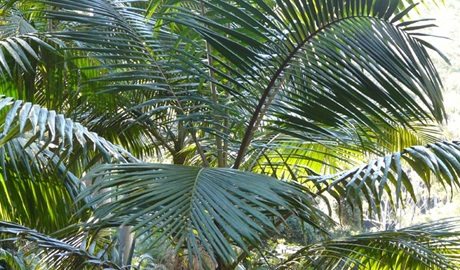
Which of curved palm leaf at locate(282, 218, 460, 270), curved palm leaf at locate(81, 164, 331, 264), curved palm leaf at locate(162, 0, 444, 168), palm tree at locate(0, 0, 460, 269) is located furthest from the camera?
curved palm leaf at locate(282, 218, 460, 270)

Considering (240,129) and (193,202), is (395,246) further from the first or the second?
(193,202)

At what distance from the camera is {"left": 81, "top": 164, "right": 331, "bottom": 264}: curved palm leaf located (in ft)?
4.57

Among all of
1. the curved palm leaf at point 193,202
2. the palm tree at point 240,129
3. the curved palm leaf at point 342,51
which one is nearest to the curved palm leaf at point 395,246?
the palm tree at point 240,129

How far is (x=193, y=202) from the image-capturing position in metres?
1.45

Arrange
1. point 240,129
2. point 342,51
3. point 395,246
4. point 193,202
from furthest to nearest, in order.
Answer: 1. point 395,246
2. point 240,129
3. point 342,51
4. point 193,202

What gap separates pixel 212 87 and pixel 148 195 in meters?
0.78

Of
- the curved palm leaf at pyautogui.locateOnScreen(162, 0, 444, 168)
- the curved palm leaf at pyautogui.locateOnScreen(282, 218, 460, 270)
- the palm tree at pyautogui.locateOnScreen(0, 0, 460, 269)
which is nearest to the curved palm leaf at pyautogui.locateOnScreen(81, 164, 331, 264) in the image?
the palm tree at pyautogui.locateOnScreen(0, 0, 460, 269)

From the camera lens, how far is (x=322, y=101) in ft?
6.10

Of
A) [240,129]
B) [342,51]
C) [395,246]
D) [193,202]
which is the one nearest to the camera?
[193,202]

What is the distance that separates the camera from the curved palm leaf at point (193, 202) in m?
1.39

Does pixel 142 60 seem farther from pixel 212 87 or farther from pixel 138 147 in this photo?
pixel 138 147

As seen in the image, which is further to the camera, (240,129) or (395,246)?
(395,246)

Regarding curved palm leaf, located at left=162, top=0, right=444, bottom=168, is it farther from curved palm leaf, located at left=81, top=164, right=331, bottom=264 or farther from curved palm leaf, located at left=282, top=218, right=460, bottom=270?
curved palm leaf, located at left=282, top=218, right=460, bottom=270

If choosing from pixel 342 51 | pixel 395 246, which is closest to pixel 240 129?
pixel 342 51
